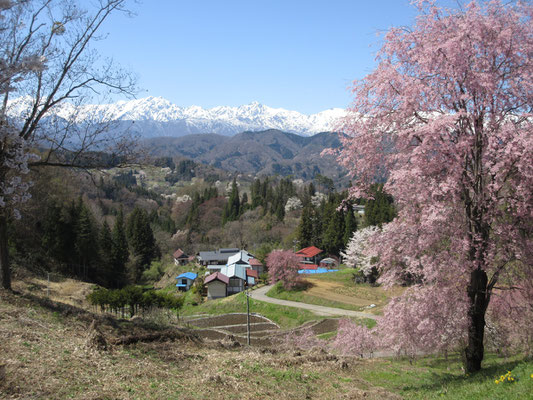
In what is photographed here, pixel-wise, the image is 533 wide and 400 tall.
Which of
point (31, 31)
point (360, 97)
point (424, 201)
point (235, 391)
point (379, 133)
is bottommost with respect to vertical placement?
point (235, 391)

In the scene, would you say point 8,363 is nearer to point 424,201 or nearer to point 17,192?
point 17,192

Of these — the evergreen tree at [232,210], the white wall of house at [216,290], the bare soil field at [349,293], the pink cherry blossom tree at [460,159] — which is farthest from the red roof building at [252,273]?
the pink cherry blossom tree at [460,159]

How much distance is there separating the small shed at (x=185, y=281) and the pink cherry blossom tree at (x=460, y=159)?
170 feet

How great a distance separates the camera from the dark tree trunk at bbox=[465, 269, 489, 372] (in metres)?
7.52

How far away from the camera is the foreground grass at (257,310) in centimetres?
3584

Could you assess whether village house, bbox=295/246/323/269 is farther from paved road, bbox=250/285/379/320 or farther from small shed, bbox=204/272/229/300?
small shed, bbox=204/272/229/300

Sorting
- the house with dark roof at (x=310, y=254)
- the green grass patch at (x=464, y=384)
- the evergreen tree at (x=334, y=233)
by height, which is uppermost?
the green grass patch at (x=464, y=384)

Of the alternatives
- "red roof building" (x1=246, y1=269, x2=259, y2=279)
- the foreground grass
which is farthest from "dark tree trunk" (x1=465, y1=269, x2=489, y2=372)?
"red roof building" (x1=246, y1=269, x2=259, y2=279)

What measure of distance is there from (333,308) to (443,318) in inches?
1248

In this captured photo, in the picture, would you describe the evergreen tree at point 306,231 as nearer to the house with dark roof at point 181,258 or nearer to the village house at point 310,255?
the village house at point 310,255

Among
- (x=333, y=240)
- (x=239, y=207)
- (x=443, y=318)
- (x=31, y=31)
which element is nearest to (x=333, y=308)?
(x=333, y=240)

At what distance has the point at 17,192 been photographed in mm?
8281

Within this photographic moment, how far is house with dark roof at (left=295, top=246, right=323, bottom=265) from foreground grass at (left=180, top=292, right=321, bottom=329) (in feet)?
48.6

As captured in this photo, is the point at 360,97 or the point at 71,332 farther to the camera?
the point at 360,97
